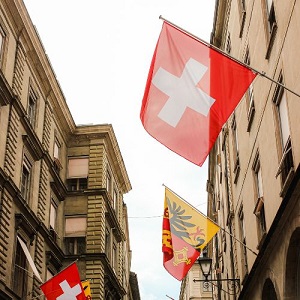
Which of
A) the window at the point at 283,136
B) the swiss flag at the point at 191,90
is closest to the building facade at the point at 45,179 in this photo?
the window at the point at 283,136

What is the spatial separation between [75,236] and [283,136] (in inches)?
974

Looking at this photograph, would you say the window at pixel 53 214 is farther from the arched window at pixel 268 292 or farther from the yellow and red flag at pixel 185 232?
the arched window at pixel 268 292

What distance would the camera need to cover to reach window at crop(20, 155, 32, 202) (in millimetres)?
29737

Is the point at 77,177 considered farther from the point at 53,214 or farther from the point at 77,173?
the point at 53,214

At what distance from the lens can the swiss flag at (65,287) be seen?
74.5 ft

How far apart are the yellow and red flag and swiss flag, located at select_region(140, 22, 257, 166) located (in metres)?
8.31

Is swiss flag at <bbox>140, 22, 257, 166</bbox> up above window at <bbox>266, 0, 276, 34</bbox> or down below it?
below

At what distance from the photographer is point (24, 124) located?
2986 cm

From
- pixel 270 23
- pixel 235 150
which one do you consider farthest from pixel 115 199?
pixel 270 23

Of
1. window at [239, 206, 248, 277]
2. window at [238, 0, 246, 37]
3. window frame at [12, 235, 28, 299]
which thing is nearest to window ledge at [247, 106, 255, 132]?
window at [238, 0, 246, 37]

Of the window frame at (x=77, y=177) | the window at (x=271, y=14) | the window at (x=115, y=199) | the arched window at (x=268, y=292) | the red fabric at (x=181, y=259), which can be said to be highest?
the window at (x=115, y=199)

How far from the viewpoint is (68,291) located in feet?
75.0

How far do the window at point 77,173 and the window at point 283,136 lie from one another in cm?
2572

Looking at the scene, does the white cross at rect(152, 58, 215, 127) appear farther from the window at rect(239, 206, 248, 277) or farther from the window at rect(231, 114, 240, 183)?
the window at rect(231, 114, 240, 183)
